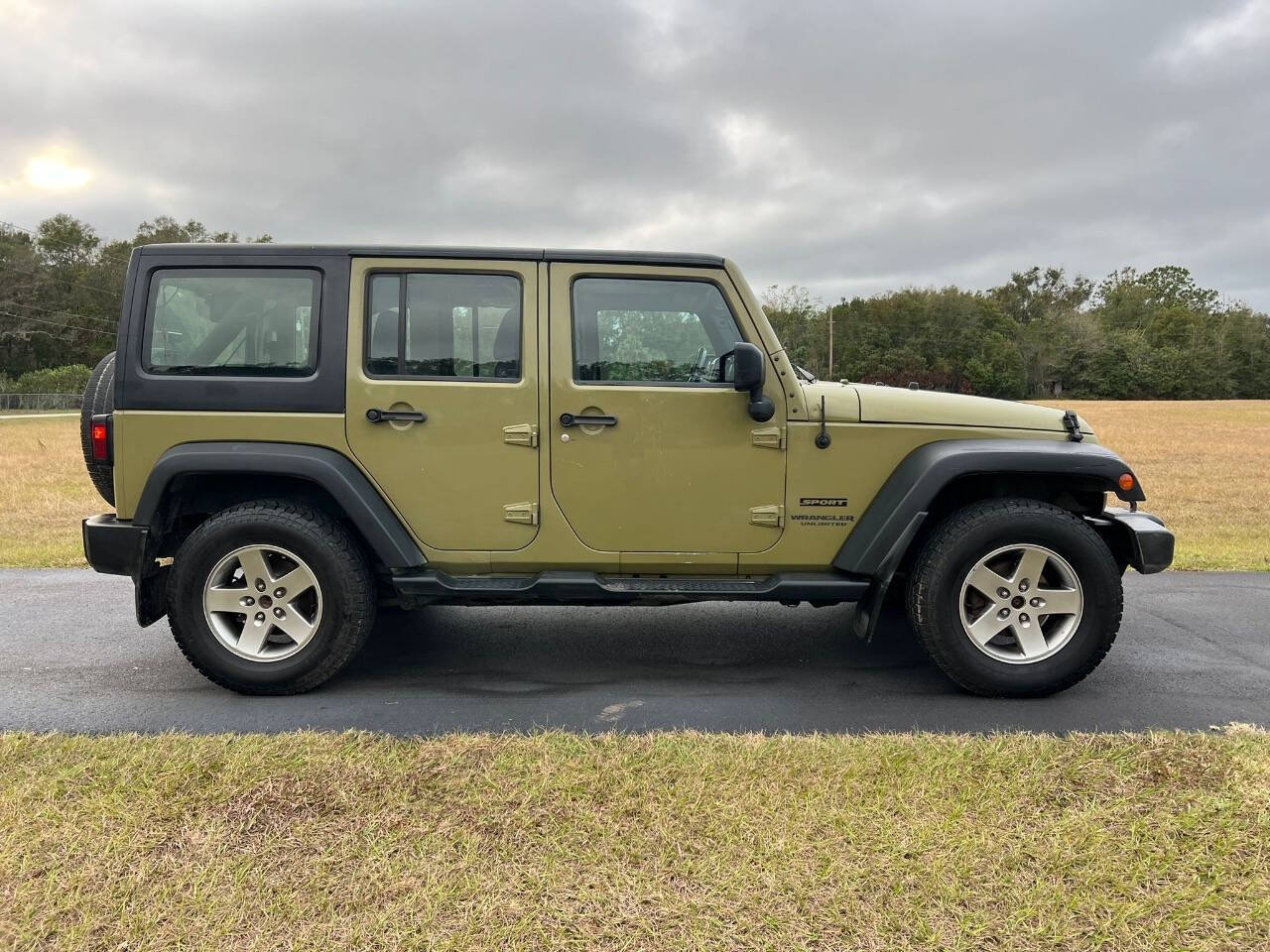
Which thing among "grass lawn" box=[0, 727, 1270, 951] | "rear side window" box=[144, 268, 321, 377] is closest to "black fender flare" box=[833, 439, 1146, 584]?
"grass lawn" box=[0, 727, 1270, 951]

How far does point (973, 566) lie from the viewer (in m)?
3.58

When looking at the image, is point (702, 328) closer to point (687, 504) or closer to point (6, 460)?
point (687, 504)

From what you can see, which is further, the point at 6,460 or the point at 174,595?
the point at 6,460

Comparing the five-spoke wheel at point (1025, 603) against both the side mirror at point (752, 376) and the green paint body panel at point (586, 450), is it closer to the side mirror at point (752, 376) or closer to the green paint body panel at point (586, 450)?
the green paint body panel at point (586, 450)

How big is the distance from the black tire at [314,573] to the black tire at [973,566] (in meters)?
2.53

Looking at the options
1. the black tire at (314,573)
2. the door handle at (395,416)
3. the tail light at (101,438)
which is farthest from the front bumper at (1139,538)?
the tail light at (101,438)

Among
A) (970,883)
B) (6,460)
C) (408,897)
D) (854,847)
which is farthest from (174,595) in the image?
(6,460)

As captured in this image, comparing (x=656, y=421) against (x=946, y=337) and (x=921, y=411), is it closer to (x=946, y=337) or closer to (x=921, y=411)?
(x=921, y=411)

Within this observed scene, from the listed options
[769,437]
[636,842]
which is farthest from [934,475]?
[636,842]

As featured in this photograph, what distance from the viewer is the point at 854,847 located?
2.35 m

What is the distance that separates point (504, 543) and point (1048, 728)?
242 centimetres

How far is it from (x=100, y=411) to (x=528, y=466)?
2.00m

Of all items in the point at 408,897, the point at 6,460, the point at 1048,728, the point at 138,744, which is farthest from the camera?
the point at 6,460

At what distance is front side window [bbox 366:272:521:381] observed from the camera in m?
3.68
